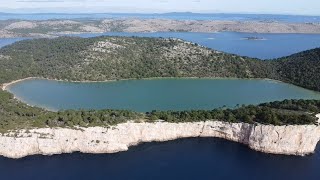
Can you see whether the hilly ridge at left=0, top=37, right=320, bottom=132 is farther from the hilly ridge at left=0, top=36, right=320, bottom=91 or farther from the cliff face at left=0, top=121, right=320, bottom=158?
the cliff face at left=0, top=121, right=320, bottom=158

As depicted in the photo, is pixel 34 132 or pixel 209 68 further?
pixel 209 68

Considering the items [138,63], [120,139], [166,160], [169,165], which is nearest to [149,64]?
[138,63]

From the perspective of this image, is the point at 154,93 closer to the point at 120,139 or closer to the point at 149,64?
the point at 149,64

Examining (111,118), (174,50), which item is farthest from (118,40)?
(111,118)

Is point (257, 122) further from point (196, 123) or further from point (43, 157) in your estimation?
point (43, 157)

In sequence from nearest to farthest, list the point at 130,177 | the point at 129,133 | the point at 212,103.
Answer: the point at 130,177
the point at 129,133
the point at 212,103

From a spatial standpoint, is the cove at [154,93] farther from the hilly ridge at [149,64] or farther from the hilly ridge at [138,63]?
the hilly ridge at [138,63]

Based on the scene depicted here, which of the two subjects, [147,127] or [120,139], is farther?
[147,127]
